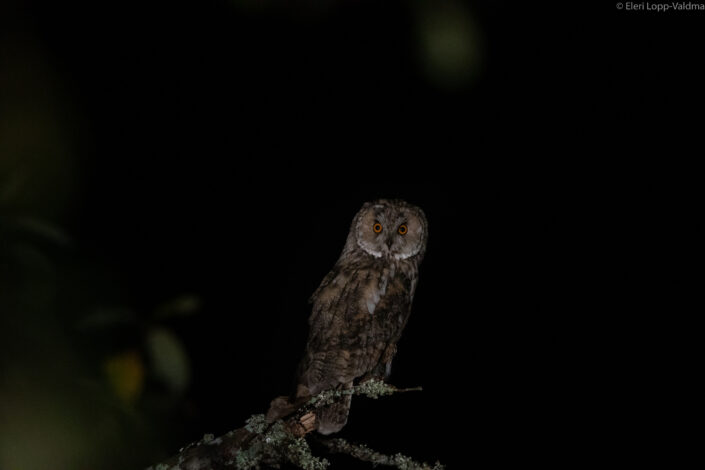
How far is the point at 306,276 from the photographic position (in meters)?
2.77

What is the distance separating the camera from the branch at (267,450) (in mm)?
1210

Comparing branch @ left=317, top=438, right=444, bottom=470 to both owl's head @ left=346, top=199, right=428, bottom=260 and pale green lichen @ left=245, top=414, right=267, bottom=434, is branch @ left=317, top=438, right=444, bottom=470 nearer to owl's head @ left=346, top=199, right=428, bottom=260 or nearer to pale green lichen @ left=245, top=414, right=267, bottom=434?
pale green lichen @ left=245, top=414, right=267, bottom=434

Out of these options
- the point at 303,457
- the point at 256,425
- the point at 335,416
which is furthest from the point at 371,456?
the point at 335,416

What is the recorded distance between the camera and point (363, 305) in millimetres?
1961

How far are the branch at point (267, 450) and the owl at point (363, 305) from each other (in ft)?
1.23

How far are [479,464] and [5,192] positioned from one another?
3.29 meters

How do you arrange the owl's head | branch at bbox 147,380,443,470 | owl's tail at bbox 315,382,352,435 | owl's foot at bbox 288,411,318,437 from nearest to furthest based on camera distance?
1. branch at bbox 147,380,443,470
2. owl's foot at bbox 288,411,318,437
3. owl's tail at bbox 315,382,352,435
4. the owl's head

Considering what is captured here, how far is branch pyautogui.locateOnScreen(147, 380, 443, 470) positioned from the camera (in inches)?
47.6

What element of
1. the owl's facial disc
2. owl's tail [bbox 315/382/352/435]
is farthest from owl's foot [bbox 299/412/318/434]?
the owl's facial disc

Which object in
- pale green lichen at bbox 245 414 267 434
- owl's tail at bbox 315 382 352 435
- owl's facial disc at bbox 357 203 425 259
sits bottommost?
owl's tail at bbox 315 382 352 435

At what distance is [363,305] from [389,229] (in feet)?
1.15

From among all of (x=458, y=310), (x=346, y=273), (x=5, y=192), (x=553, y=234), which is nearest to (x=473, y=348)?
(x=458, y=310)

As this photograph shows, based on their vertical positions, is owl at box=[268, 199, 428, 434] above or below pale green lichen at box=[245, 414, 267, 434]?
above

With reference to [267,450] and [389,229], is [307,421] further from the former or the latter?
[389,229]
